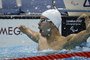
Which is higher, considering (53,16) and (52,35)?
(53,16)

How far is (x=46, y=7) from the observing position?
9016 mm

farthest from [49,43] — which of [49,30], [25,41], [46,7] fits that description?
[46,7]

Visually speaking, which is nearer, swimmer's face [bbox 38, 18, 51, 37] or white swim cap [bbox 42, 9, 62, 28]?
swimmer's face [bbox 38, 18, 51, 37]

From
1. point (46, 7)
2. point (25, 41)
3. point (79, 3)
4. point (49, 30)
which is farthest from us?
point (46, 7)

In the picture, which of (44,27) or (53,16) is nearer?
(44,27)

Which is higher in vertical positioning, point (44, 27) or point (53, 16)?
point (53, 16)

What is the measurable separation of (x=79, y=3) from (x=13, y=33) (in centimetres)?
166

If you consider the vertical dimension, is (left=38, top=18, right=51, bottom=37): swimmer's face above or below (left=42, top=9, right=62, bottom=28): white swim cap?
below

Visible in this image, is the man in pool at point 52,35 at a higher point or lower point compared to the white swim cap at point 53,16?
lower

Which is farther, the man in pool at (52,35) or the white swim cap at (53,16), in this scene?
the white swim cap at (53,16)

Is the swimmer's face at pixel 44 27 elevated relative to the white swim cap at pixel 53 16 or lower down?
lower down

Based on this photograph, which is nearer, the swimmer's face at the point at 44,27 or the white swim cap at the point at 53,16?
the swimmer's face at the point at 44,27

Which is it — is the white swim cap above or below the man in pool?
above

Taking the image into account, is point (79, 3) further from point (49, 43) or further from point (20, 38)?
point (49, 43)
